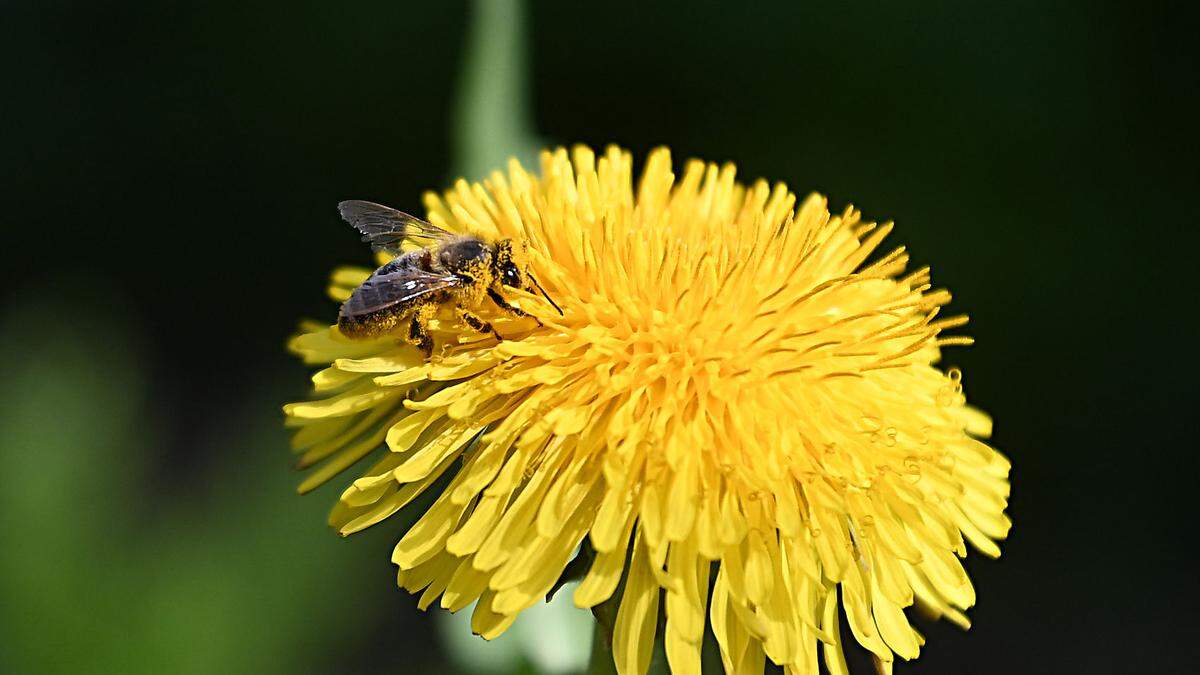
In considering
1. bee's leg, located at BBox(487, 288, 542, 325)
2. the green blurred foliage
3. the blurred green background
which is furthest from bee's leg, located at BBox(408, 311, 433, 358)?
the green blurred foliage

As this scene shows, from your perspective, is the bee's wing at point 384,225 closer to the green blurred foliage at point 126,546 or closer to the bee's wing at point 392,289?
the bee's wing at point 392,289

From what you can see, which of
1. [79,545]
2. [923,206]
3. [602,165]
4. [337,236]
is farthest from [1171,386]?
[79,545]

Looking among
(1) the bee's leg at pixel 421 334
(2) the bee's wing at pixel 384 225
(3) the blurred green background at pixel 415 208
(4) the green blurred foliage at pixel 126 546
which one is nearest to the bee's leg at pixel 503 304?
(1) the bee's leg at pixel 421 334

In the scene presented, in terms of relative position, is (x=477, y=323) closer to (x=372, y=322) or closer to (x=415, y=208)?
(x=372, y=322)

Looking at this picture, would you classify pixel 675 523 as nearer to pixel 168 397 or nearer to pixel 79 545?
pixel 79 545

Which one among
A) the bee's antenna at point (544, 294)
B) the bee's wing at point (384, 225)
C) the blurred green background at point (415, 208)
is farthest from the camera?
the blurred green background at point (415, 208)

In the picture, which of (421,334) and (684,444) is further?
(421,334)

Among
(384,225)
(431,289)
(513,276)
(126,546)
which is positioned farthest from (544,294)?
(126,546)

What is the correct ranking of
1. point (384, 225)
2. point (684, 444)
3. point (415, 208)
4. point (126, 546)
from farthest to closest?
point (415, 208) → point (126, 546) → point (384, 225) → point (684, 444)
